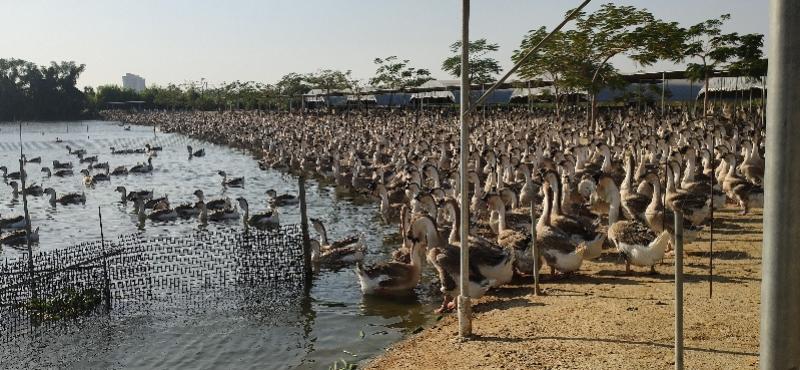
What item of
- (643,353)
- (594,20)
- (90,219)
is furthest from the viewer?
(594,20)

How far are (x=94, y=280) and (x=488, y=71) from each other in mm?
47054

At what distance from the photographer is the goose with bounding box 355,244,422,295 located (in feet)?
42.4

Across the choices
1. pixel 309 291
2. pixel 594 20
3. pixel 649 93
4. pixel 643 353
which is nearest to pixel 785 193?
pixel 643 353

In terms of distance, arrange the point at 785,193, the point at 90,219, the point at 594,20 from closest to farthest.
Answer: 1. the point at 785,193
2. the point at 90,219
3. the point at 594,20

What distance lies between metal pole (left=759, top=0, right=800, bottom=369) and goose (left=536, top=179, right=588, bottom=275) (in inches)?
319

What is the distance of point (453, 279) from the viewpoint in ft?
38.1

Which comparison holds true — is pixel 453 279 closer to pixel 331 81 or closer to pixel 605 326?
pixel 605 326

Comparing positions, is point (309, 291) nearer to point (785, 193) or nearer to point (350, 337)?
point (350, 337)

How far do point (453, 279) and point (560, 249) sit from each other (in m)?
2.03

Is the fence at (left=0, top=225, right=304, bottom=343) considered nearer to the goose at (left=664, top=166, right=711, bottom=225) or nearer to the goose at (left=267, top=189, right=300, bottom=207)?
the goose at (left=664, top=166, right=711, bottom=225)

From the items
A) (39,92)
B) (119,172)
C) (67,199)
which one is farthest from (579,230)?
(39,92)

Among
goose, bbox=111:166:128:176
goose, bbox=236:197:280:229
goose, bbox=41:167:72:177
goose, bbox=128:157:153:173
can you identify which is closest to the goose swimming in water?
goose, bbox=236:197:280:229

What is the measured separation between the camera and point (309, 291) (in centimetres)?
1403

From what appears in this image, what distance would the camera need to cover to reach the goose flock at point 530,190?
12.3 meters
